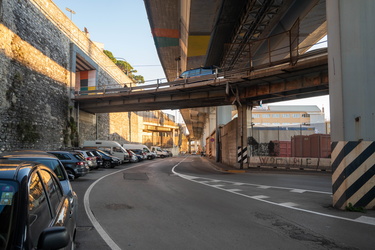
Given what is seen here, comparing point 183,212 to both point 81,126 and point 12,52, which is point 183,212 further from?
point 81,126

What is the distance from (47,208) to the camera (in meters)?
2.86

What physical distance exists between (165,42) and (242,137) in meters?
13.9

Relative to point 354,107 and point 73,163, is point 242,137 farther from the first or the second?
point 354,107

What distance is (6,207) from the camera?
230cm

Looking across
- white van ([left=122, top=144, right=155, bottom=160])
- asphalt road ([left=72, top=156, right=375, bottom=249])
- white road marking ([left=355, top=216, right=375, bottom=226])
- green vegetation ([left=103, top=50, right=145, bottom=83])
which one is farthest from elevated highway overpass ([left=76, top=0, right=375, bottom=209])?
green vegetation ([left=103, top=50, right=145, bottom=83])

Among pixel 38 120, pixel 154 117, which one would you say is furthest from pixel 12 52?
pixel 154 117

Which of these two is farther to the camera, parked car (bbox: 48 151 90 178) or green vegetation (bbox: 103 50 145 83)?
green vegetation (bbox: 103 50 145 83)

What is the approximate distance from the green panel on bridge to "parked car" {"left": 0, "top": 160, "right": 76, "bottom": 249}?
29.2 metres

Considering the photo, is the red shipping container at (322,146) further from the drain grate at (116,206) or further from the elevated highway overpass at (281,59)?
the drain grate at (116,206)

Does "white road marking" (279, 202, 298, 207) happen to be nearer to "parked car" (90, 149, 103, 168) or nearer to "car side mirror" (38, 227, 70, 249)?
"car side mirror" (38, 227, 70, 249)

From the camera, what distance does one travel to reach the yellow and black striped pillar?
7.91 metres

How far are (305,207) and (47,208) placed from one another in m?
7.56

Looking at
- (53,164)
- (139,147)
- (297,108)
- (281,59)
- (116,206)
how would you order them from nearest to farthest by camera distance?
(53,164) → (116,206) → (281,59) → (139,147) → (297,108)

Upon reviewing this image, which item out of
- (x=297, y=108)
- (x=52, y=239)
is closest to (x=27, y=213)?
(x=52, y=239)
